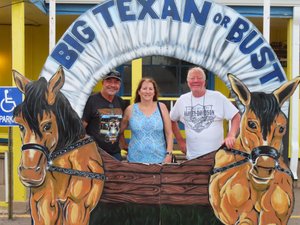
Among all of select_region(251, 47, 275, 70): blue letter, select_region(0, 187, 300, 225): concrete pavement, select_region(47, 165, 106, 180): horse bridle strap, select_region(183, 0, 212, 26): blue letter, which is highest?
select_region(183, 0, 212, 26): blue letter

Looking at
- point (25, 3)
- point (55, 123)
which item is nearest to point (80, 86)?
point (55, 123)

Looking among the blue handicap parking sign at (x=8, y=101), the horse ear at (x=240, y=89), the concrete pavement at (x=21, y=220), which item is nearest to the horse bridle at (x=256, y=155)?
the horse ear at (x=240, y=89)

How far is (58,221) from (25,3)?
412 centimetres

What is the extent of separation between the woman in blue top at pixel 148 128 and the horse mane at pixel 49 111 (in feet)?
1.56

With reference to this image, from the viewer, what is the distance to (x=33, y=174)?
12.2ft

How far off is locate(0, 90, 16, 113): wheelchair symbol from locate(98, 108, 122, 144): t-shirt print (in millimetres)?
2139

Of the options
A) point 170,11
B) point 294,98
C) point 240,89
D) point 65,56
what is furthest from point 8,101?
point 294,98

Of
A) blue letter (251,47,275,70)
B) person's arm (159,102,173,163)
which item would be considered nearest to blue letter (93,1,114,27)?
person's arm (159,102,173,163)

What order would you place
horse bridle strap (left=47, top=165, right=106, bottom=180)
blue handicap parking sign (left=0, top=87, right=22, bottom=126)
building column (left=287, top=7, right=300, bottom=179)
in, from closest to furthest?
horse bridle strap (left=47, top=165, right=106, bottom=180) → blue handicap parking sign (left=0, top=87, right=22, bottom=126) → building column (left=287, top=7, right=300, bottom=179)

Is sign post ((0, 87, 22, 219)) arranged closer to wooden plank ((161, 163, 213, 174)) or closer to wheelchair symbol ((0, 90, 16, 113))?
wheelchair symbol ((0, 90, 16, 113))

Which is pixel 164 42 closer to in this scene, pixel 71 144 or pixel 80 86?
pixel 80 86

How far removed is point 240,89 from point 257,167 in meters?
0.65

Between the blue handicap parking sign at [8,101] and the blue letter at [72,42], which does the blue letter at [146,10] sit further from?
the blue handicap parking sign at [8,101]

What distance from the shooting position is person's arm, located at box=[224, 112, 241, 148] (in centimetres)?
380
